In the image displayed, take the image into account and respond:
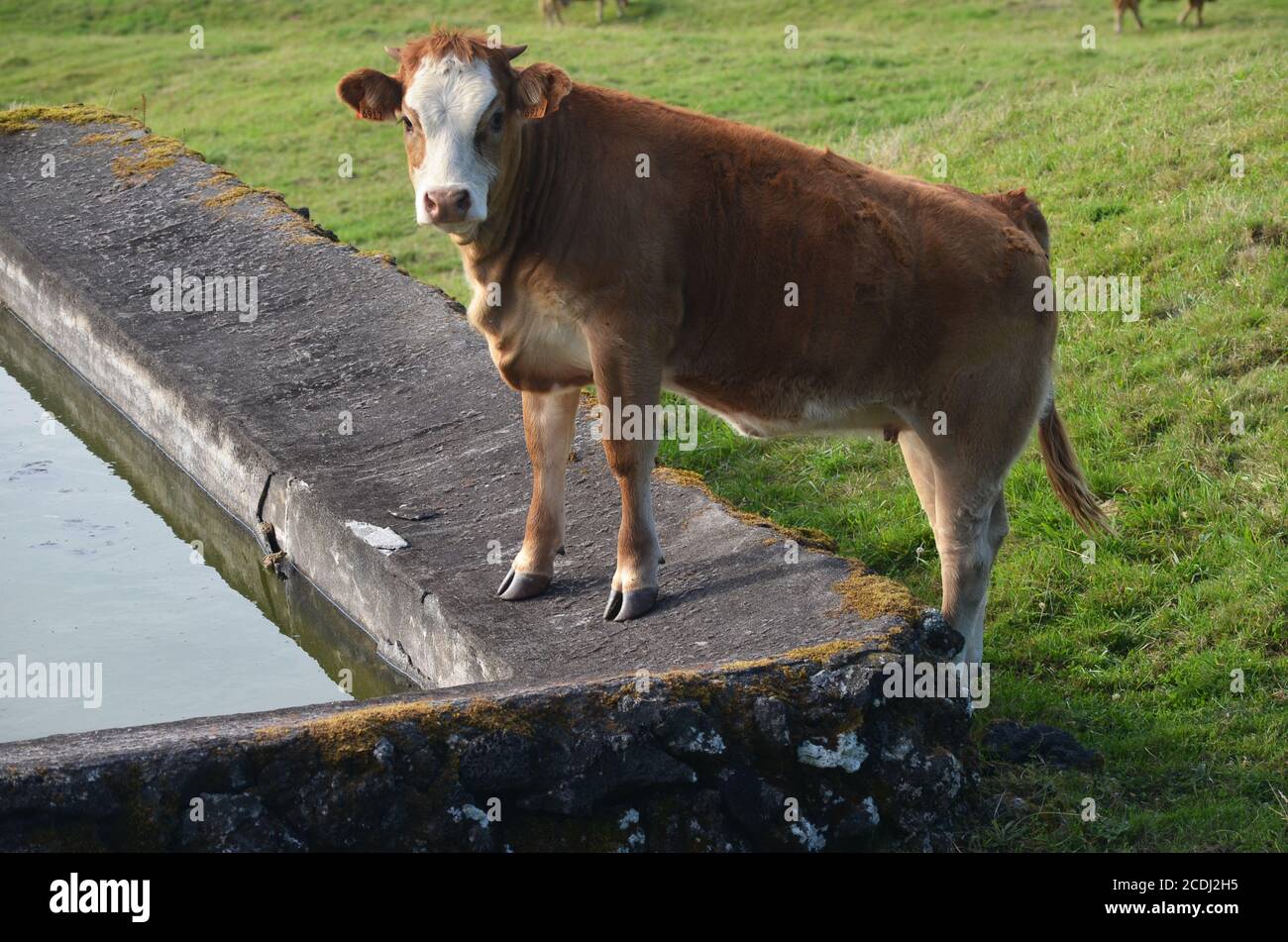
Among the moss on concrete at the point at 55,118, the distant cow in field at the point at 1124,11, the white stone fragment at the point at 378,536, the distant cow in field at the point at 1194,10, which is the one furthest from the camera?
the distant cow in field at the point at 1124,11

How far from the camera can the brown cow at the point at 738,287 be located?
5879 mm

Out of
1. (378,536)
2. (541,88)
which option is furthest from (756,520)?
(541,88)

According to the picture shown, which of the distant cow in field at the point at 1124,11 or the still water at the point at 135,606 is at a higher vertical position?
the distant cow in field at the point at 1124,11

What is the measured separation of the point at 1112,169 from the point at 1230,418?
3.47 m

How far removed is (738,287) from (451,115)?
3.98 feet

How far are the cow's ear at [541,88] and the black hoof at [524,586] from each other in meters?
1.82

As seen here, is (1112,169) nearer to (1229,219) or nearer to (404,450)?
(1229,219)

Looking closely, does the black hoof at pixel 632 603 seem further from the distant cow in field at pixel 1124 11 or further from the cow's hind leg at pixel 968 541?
the distant cow in field at pixel 1124 11

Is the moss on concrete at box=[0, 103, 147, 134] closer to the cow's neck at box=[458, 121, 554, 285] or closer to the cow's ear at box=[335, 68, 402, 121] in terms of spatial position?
the cow's ear at box=[335, 68, 402, 121]

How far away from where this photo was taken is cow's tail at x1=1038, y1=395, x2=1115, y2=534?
642 centimetres

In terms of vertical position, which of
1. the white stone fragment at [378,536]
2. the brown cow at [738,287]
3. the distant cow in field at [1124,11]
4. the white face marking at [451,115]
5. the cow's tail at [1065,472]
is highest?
the distant cow in field at [1124,11]

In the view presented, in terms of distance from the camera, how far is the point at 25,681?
20.9ft

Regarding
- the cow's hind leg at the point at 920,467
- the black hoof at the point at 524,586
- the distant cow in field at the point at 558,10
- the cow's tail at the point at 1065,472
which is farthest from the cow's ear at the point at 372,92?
the distant cow in field at the point at 558,10

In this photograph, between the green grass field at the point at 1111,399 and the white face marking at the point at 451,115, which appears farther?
the green grass field at the point at 1111,399
